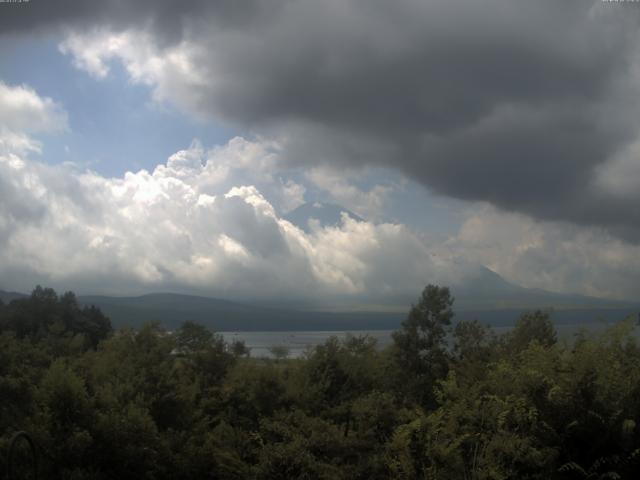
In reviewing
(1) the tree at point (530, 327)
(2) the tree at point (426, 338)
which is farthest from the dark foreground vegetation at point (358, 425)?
(2) the tree at point (426, 338)

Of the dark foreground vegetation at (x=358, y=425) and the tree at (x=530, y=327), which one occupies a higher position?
the tree at (x=530, y=327)

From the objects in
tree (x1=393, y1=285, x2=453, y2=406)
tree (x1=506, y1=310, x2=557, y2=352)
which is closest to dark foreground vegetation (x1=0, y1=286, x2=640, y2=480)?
tree (x1=506, y1=310, x2=557, y2=352)

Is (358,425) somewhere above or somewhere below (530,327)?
below

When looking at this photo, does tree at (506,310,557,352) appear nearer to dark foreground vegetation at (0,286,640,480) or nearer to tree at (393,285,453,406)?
tree at (393,285,453,406)

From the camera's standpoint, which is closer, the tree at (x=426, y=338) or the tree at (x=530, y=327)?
the tree at (x=530, y=327)

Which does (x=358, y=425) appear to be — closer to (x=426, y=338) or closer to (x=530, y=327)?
(x=530, y=327)

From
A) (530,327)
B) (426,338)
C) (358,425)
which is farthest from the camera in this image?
(426,338)

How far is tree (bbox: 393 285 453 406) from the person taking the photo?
41.1m

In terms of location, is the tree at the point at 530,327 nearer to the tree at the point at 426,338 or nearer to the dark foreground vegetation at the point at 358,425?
the tree at the point at 426,338

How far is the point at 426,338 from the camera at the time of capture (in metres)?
43.0

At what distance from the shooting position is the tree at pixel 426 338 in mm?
41094

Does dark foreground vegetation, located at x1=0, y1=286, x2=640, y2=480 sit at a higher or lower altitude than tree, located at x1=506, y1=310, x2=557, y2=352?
lower

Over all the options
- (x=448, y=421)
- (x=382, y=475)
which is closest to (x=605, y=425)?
(x=448, y=421)

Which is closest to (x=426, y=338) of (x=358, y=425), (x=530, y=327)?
(x=530, y=327)
